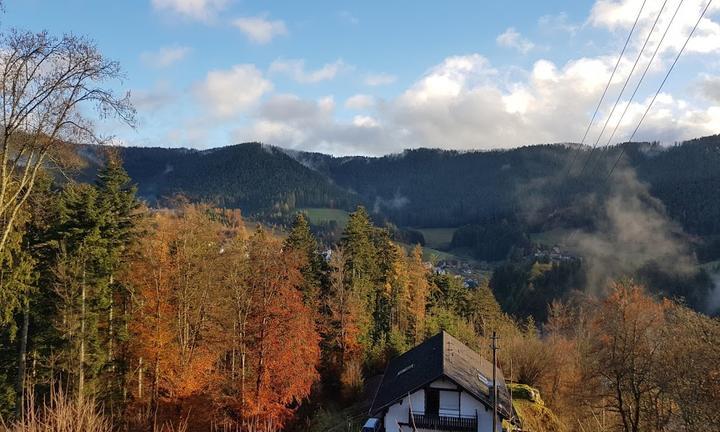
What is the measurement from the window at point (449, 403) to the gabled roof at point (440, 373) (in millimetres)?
996

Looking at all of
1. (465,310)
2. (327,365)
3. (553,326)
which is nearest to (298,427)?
(327,365)

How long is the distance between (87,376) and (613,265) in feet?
476

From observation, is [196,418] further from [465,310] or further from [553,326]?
[465,310]

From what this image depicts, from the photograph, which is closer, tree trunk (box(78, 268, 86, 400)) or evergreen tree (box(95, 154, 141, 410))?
tree trunk (box(78, 268, 86, 400))

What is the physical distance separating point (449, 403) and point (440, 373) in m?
2.12

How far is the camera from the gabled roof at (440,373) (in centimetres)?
2725

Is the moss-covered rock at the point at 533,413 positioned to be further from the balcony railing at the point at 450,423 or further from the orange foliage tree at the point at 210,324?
the orange foliage tree at the point at 210,324

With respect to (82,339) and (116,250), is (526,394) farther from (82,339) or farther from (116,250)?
(116,250)

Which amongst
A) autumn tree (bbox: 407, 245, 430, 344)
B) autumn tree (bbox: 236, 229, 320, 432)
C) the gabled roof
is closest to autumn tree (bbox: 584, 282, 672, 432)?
the gabled roof

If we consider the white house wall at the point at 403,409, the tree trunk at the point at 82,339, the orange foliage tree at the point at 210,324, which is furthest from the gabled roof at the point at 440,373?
the tree trunk at the point at 82,339

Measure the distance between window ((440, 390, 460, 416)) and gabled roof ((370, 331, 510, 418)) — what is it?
3.27 ft

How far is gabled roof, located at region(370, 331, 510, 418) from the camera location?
27.2m

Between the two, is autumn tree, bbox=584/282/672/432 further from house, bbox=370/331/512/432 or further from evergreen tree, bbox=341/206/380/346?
evergreen tree, bbox=341/206/380/346

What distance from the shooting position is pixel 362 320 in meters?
44.4
